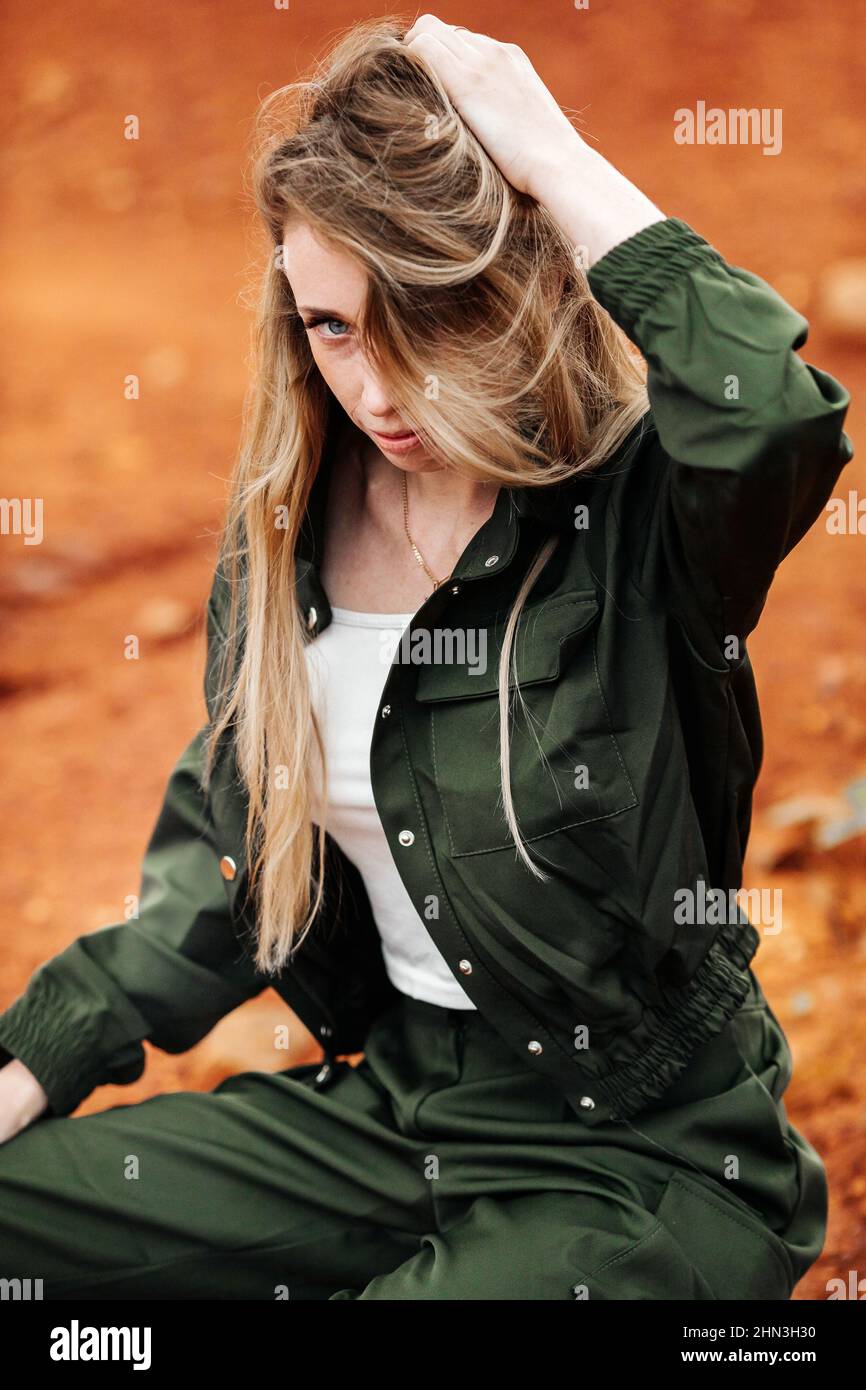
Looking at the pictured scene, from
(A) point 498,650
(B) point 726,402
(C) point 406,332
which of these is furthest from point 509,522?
(B) point 726,402

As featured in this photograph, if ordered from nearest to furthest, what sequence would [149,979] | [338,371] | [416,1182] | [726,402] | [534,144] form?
[726,402] → [534,144] → [338,371] → [416,1182] → [149,979]

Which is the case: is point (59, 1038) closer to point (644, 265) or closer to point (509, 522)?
point (509, 522)

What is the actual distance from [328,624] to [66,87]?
16.4 ft

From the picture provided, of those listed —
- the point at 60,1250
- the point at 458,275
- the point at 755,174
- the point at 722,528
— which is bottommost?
the point at 60,1250

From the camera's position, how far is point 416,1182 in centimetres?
175

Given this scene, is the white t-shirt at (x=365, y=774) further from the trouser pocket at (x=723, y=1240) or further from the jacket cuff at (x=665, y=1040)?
the trouser pocket at (x=723, y=1240)

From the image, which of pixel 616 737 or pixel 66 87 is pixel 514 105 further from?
pixel 66 87

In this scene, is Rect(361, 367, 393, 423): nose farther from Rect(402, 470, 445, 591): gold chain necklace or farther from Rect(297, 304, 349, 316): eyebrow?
Rect(402, 470, 445, 591): gold chain necklace

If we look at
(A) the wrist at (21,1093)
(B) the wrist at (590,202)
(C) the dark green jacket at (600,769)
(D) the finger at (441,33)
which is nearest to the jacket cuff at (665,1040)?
(C) the dark green jacket at (600,769)

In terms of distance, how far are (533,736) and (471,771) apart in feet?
0.28

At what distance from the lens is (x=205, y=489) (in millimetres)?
5363

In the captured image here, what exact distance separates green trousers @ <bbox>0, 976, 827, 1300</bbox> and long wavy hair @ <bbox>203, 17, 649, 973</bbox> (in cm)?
25

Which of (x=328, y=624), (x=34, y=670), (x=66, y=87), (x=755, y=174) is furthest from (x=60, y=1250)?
(x=66, y=87)

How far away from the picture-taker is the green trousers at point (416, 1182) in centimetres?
162
